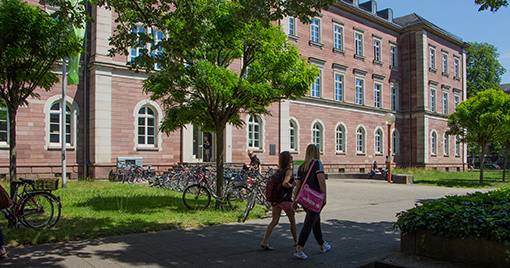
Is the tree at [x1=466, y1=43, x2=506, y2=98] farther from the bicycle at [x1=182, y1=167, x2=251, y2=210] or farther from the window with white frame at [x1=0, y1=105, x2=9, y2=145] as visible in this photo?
the window with white frame at [x1=0, y1=105, x2=9, y2=145]

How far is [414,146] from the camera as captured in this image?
3816cm

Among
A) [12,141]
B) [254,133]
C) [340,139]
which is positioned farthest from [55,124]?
[340,139]

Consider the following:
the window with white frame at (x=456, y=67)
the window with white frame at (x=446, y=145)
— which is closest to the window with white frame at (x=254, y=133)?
the window with white frame at (x=446, y=145)

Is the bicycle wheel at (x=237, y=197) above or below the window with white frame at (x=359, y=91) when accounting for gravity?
below

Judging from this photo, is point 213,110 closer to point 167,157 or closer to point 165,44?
point 165,44

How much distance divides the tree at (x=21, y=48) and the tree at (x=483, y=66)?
53.3m

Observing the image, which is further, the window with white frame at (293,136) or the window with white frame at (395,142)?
the window with white frame at (395,142)

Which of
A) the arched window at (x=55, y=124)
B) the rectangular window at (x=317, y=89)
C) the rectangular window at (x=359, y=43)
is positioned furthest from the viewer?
the rectangular window at (x=359, y=43)

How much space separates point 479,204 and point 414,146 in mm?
34004

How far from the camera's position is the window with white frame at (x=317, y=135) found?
2995 cm

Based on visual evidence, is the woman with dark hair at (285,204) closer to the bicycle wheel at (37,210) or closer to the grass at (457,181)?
the bicycle wheel at (37,210)

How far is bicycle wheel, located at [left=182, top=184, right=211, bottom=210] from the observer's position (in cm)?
1027

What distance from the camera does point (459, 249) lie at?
207 inches

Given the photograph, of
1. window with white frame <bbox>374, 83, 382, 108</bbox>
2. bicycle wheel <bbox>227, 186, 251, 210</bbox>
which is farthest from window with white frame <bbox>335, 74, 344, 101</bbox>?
bicycle wheel <bbox>227, 186, 251, 210</bbox>
